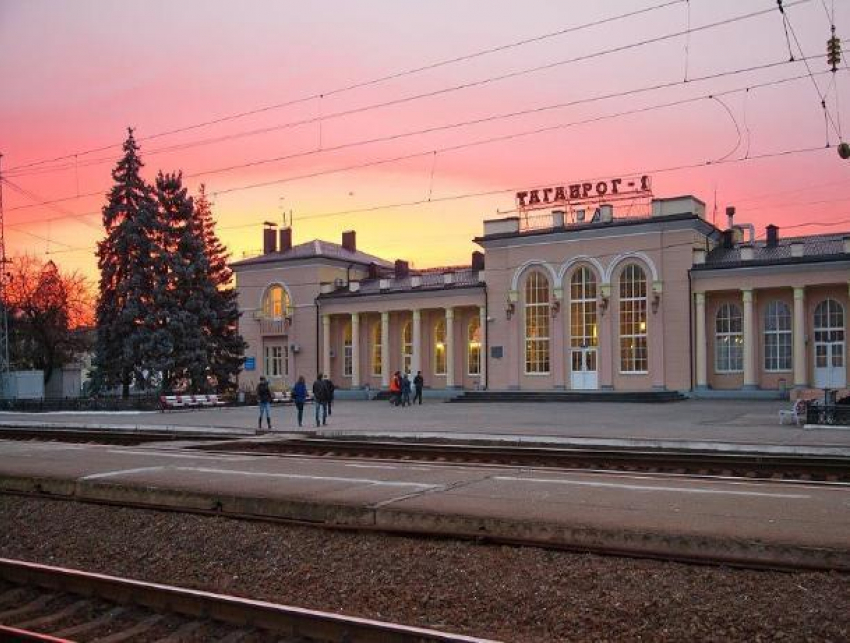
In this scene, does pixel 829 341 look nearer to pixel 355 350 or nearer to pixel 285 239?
pixel 355 350

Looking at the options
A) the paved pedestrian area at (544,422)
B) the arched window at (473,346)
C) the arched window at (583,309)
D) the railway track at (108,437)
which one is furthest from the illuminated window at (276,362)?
the railway track at (108,437)

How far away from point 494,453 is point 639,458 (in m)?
2.85

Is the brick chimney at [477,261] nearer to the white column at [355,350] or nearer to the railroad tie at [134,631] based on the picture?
the white column at [355,350]

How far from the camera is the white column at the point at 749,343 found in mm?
41500

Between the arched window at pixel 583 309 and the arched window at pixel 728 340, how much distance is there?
6070mm

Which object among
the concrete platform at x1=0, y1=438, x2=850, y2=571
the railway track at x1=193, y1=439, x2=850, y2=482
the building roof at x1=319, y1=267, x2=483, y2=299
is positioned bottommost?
the railway track at x1=193, y1=439, x2=850, y2=482

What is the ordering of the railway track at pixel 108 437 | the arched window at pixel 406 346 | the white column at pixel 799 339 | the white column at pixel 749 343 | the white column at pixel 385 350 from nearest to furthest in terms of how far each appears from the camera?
the railway track at pixel 108 437 → the white column at pixel 799 339 → the white column at pixel 749 343 → the white column at pixel 385 350 → the arched window at pixel 406 346

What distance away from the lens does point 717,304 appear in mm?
43688

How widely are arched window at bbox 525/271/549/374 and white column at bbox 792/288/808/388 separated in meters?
12.5

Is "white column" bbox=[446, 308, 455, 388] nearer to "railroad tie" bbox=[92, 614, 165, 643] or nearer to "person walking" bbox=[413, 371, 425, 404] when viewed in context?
"person walking" bbox=[413, 371, 425, 404]

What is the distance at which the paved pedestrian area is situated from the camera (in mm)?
21797

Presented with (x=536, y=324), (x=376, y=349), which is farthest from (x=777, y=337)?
(x=376, y=349)

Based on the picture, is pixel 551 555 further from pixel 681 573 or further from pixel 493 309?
pixel 493 309

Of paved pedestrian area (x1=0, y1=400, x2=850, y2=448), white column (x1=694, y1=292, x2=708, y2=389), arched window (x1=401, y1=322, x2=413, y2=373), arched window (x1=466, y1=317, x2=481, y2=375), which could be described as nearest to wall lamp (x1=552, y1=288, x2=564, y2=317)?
arched window (x1=466, y1=317, x2=481, y2=375)
